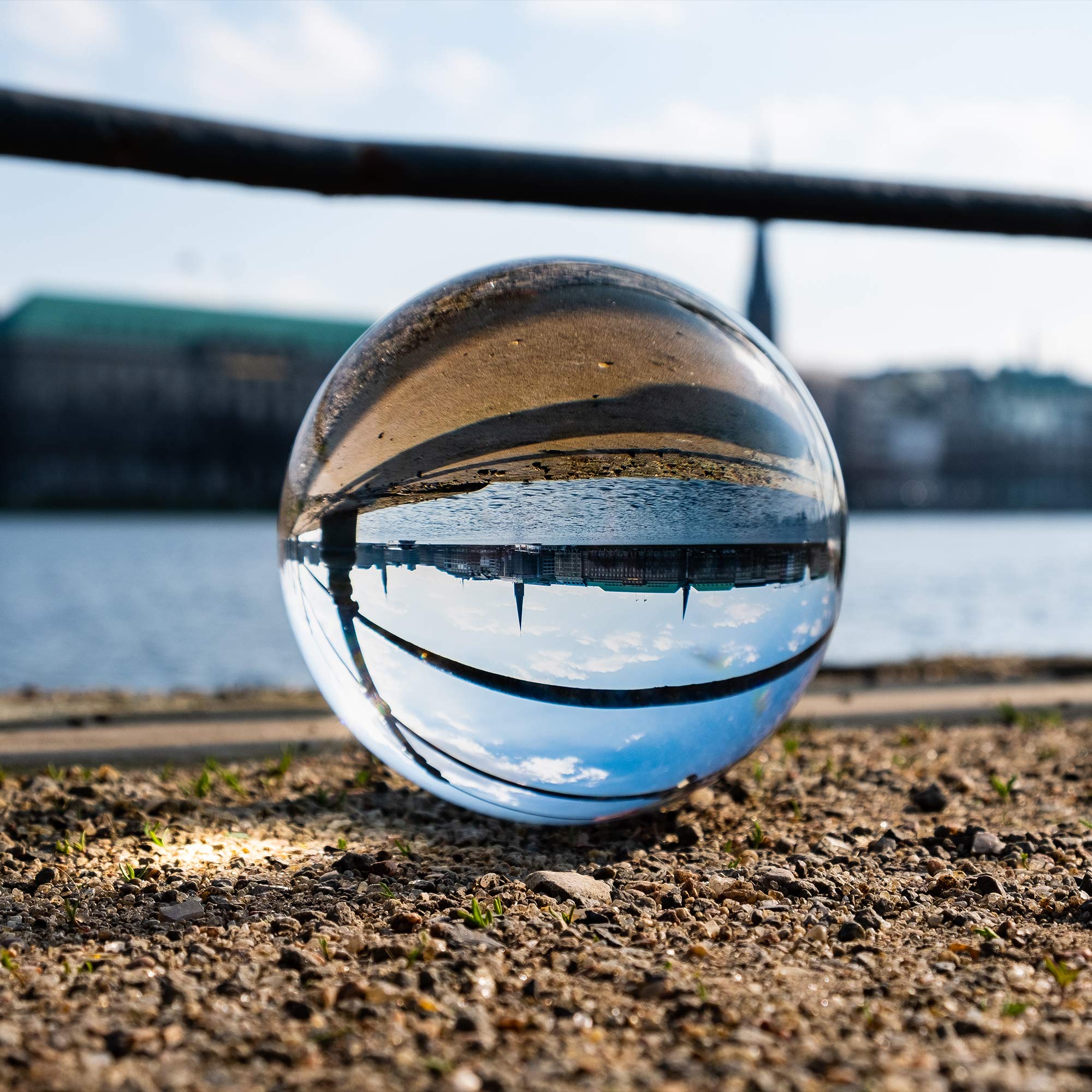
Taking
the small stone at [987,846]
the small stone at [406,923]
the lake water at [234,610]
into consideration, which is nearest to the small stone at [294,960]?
the small stone at [406,923]

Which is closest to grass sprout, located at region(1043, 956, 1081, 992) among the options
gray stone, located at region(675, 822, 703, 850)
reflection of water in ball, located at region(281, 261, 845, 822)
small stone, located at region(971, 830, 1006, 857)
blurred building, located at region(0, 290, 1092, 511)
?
small stone, located at region(971, 830, 1006, 857)

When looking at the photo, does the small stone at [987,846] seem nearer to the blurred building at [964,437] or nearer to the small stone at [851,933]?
the small stone at [851,933]

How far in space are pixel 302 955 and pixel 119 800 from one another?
1.45 meters

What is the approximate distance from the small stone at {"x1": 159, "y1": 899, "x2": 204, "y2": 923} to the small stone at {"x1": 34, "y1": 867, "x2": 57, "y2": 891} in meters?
0.37

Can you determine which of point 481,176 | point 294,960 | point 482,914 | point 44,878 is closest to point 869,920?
point 482,914

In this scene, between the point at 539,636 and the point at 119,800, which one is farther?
the point at 119,800

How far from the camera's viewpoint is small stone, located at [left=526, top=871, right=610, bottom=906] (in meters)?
2.49

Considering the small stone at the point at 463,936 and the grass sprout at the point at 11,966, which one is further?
the small stone at the point at 463,936

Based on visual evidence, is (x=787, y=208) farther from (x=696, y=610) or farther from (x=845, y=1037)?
(x=845, y=1037)

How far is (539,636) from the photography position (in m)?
2.48

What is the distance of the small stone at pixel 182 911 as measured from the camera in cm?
237

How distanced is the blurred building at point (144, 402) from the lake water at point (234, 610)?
43786 millimetres

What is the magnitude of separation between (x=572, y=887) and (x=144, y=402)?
297 ft

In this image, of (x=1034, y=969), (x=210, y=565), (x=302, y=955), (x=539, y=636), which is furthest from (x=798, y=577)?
(x=210, y=565)
